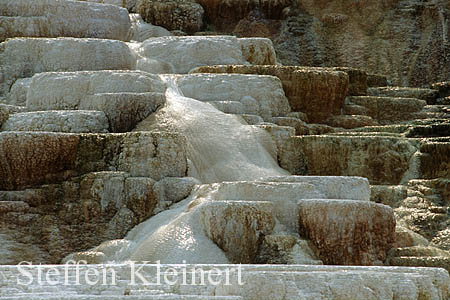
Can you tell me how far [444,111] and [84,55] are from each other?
732cm

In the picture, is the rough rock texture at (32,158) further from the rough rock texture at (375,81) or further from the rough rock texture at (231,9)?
the rough rock texture at (231,9)

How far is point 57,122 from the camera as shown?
1234cm

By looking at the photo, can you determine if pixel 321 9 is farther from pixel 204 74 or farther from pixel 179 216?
pixel 179 216

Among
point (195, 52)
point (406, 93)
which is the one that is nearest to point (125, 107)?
point (195, 52)

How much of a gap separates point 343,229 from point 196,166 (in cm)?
299

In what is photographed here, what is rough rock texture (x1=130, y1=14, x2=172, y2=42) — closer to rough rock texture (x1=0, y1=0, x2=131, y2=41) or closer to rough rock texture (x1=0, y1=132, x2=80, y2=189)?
rough rock texture (x1=0, y1=0, x2=131, y2=41)

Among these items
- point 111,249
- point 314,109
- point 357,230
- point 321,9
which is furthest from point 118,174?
point 321,9

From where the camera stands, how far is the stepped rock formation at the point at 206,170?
23.0ft

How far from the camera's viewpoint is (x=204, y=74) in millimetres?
14922

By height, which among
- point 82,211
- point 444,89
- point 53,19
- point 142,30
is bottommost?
point 82,211

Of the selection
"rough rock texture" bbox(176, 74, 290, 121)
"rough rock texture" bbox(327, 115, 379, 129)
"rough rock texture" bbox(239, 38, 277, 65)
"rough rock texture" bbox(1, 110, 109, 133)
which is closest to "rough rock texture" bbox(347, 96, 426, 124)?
"rough rock texture" bbox(327, 115, 379, 129)

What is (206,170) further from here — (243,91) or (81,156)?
(243,91)

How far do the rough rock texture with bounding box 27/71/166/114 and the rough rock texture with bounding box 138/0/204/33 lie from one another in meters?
7.53

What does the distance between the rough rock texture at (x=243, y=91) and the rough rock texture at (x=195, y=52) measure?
225 cm
